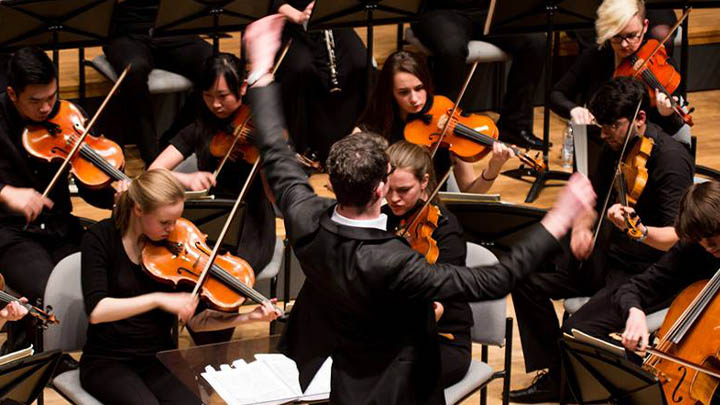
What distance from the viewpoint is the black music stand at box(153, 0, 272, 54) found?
15.0ft

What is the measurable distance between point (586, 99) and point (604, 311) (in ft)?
5.37

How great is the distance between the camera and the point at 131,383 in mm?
3076

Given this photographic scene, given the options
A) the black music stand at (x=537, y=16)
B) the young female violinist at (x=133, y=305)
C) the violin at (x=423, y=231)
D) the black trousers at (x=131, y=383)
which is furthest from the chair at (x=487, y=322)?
the black music stand at (x=537, y=16)

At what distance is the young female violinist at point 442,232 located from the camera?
3.10 m

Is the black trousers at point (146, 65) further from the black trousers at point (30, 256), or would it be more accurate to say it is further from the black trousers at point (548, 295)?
the black trousers at point (548, 295)

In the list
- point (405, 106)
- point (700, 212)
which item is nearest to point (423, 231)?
point (700, 212)

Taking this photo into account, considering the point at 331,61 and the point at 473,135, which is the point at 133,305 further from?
the point at 331,61

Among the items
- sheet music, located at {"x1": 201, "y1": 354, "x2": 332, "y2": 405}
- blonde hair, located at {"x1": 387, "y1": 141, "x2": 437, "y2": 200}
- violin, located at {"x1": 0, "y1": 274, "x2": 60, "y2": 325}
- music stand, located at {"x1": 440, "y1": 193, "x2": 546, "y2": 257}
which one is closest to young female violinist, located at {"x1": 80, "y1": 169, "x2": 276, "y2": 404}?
violin, located at {"x1": 0, "y1": 274, "x2": 60, "y2": 325}

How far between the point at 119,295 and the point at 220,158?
89 centimetres

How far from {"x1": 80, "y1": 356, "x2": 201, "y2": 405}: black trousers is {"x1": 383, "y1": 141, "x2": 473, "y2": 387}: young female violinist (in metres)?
0.74

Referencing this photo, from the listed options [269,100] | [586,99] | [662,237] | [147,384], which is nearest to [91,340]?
[147,384]

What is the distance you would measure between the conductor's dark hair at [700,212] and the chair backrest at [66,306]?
1730 mm

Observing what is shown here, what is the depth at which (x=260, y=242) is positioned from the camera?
3848 mm

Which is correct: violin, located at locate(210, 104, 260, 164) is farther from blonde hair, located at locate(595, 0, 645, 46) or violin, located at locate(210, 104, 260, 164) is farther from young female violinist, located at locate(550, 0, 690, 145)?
blonde hair, located at locate(595, 0, 645, 46)
